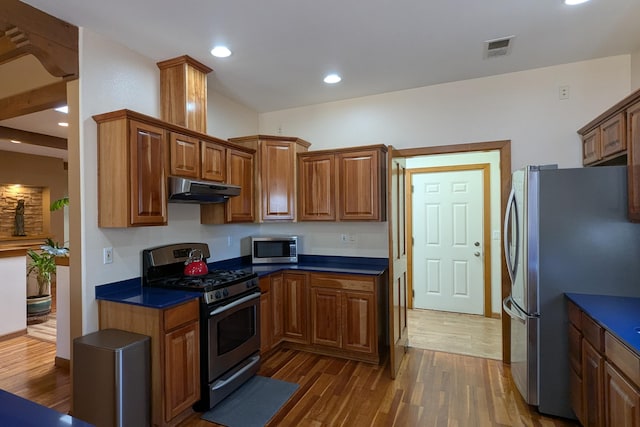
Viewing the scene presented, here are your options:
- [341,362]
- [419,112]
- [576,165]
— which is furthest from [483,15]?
[341,362]

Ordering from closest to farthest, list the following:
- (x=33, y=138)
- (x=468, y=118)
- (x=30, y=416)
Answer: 1. (x=30, y=416)
2. (x=468, y=118)
3. (x=33, y=138)

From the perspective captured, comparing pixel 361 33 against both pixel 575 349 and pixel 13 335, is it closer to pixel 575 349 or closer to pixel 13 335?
pixel 575 349

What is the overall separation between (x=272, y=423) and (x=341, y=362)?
1127 millimetres

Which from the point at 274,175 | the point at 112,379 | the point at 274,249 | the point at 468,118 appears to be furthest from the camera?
the point at 274,249

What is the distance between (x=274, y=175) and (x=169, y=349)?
2.09 meters

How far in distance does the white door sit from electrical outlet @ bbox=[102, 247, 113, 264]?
4.02m

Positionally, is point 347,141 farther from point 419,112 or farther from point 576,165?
point 576,165

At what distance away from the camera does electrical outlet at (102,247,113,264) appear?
8.14ft

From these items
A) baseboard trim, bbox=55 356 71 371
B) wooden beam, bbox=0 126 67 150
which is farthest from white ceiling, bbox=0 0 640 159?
wooden beam, bbox=0 126 67 150

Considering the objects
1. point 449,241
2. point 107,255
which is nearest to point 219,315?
point 107,255

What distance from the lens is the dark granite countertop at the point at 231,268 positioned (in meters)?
2.33

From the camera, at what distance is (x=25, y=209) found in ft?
20.5

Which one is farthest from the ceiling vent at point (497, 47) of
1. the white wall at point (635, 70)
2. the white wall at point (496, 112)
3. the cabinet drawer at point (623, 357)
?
the cabinet drawer at point (623, 357)

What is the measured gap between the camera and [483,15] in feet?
7.57
